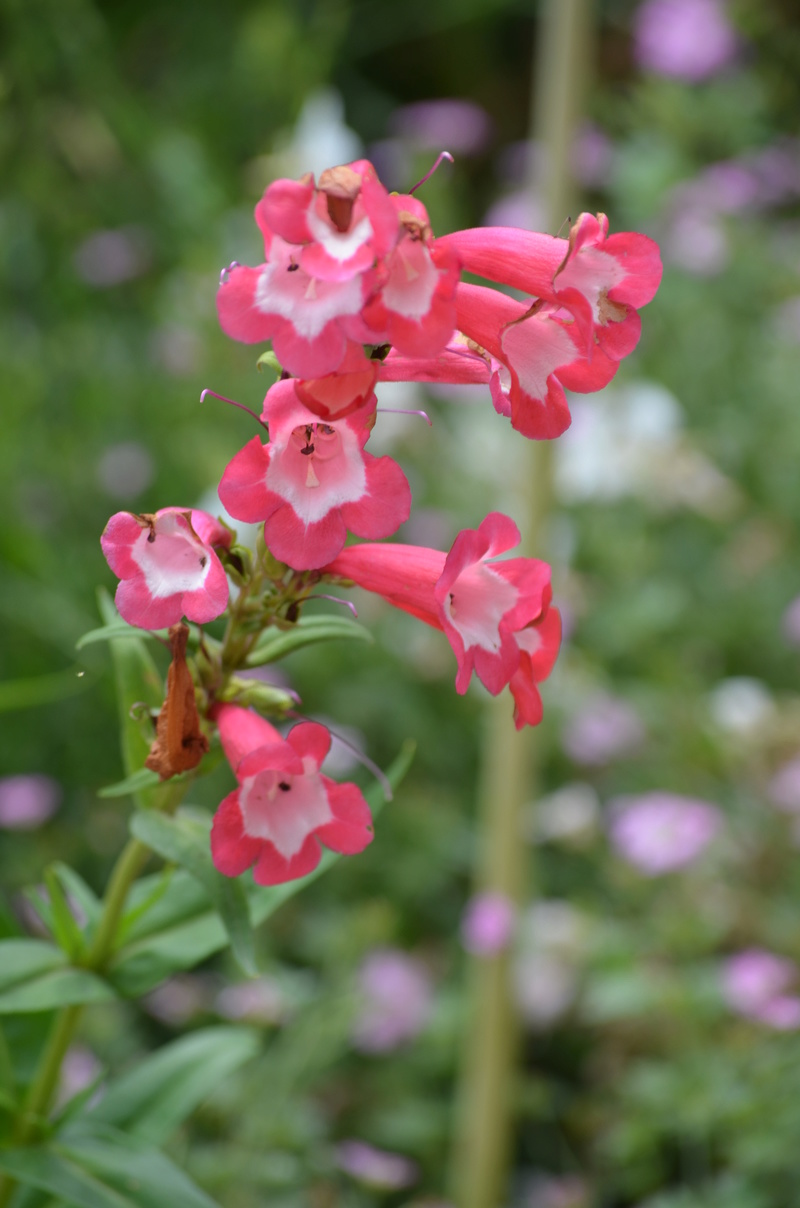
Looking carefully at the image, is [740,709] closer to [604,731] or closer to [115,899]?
[604,731]

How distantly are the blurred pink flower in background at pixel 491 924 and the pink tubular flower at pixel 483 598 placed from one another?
21.1 inches

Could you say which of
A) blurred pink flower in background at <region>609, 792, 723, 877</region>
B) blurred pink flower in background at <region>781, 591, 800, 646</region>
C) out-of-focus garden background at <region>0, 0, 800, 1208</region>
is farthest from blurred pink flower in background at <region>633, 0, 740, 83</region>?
blurred pink flower in background at <region>609, 792, 723, 877</region>

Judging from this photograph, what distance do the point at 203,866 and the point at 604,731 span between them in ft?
2.77

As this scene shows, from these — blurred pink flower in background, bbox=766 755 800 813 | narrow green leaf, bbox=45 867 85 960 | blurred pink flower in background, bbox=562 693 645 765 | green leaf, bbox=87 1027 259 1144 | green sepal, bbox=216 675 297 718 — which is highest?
blurred pink flower in background, bbox=562 693 645 765

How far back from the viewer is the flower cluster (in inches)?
12.8

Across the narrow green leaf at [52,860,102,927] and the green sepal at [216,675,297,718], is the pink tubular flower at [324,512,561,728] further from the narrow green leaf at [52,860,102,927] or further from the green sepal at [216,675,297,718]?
the narrow green leaf at [52,860,102,927]

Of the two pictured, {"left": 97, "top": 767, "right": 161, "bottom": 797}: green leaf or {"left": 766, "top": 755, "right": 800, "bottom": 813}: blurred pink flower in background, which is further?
{"left": 766, "top": 755, "right": 800, "bottom": 813}: blurred pink flower in background

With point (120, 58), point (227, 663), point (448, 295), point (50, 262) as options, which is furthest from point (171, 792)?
point (120, 58)

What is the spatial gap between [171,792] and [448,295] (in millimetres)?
229

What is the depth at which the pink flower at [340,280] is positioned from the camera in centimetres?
32

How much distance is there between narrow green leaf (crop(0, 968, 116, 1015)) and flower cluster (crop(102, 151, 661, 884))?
0.13m

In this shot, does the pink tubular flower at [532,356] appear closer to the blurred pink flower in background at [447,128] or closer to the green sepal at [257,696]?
the green sepal at [257,696]

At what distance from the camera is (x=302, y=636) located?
1.47 ft

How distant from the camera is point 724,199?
1.56 m
